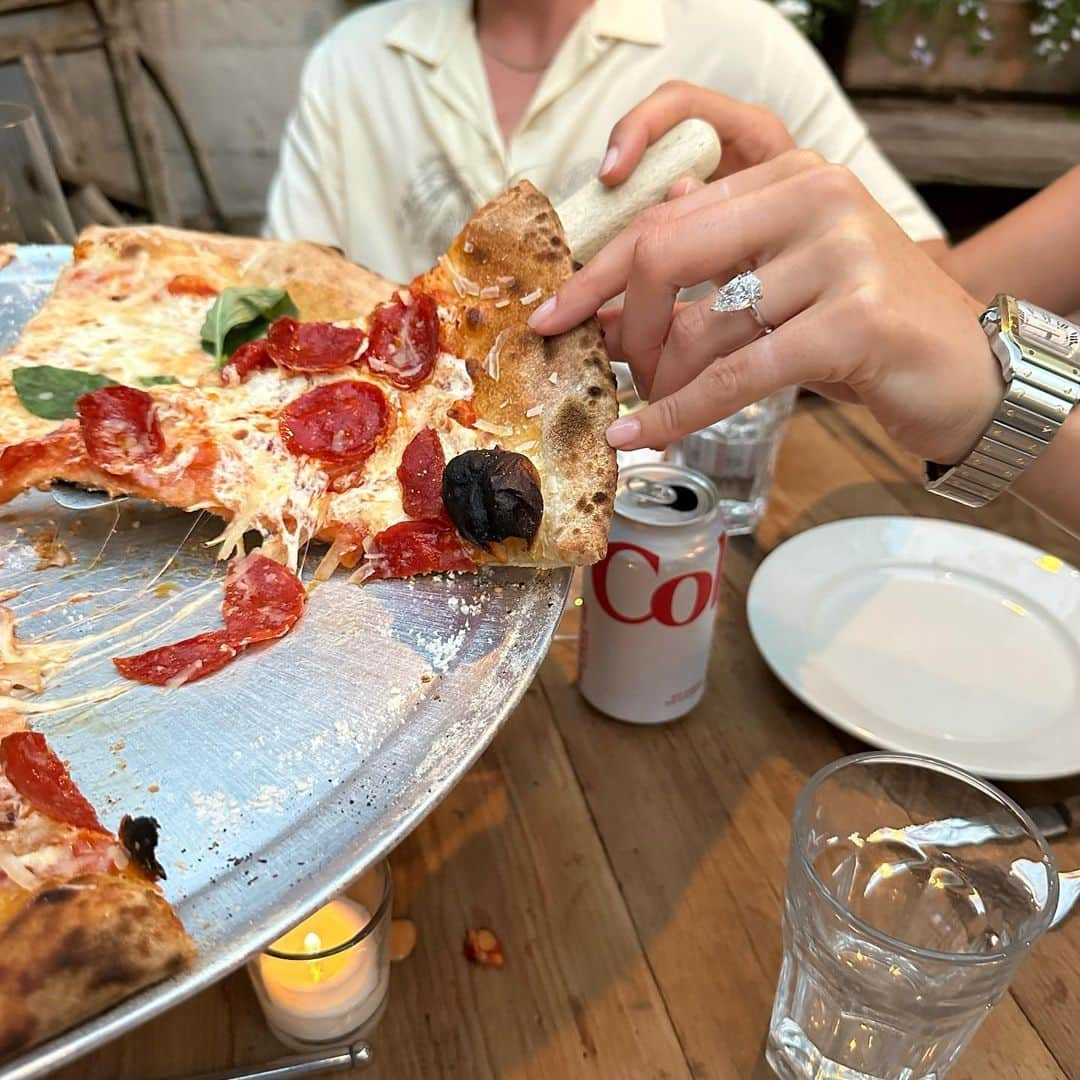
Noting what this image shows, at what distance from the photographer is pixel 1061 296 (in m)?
1.10

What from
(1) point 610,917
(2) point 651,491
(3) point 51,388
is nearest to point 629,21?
(2) point 651,491

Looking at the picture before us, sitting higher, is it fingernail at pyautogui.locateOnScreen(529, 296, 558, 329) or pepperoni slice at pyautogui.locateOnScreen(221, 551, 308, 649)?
fingernail at pyautogui.locateOnScreen(529, 296, 558, 329)

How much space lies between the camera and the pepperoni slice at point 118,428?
0.70 meters

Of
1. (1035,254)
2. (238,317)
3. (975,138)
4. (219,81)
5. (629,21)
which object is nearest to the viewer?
(238,317)

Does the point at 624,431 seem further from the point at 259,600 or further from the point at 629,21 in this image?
the point at 629,21

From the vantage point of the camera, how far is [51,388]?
30.4 inches

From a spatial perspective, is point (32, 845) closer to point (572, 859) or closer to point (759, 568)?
point (572, 859)

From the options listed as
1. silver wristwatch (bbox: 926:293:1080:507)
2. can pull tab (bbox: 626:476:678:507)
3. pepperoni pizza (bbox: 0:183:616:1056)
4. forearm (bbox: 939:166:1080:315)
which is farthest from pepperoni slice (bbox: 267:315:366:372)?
forearm (bbox: 939:166:1080:315)

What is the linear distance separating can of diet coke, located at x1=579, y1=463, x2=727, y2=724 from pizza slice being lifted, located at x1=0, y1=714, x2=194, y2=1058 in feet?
1.40

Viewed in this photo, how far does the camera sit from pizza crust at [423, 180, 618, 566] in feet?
2.06

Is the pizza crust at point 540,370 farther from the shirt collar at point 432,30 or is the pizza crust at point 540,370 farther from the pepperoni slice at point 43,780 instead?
the shirt collar at point 432,30

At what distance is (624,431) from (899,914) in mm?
382

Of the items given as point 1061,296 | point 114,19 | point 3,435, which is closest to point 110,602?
point 3,435

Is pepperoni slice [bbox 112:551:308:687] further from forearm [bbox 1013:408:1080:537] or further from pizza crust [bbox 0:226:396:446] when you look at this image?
forearm [bbox 1013:408:1080:537]
